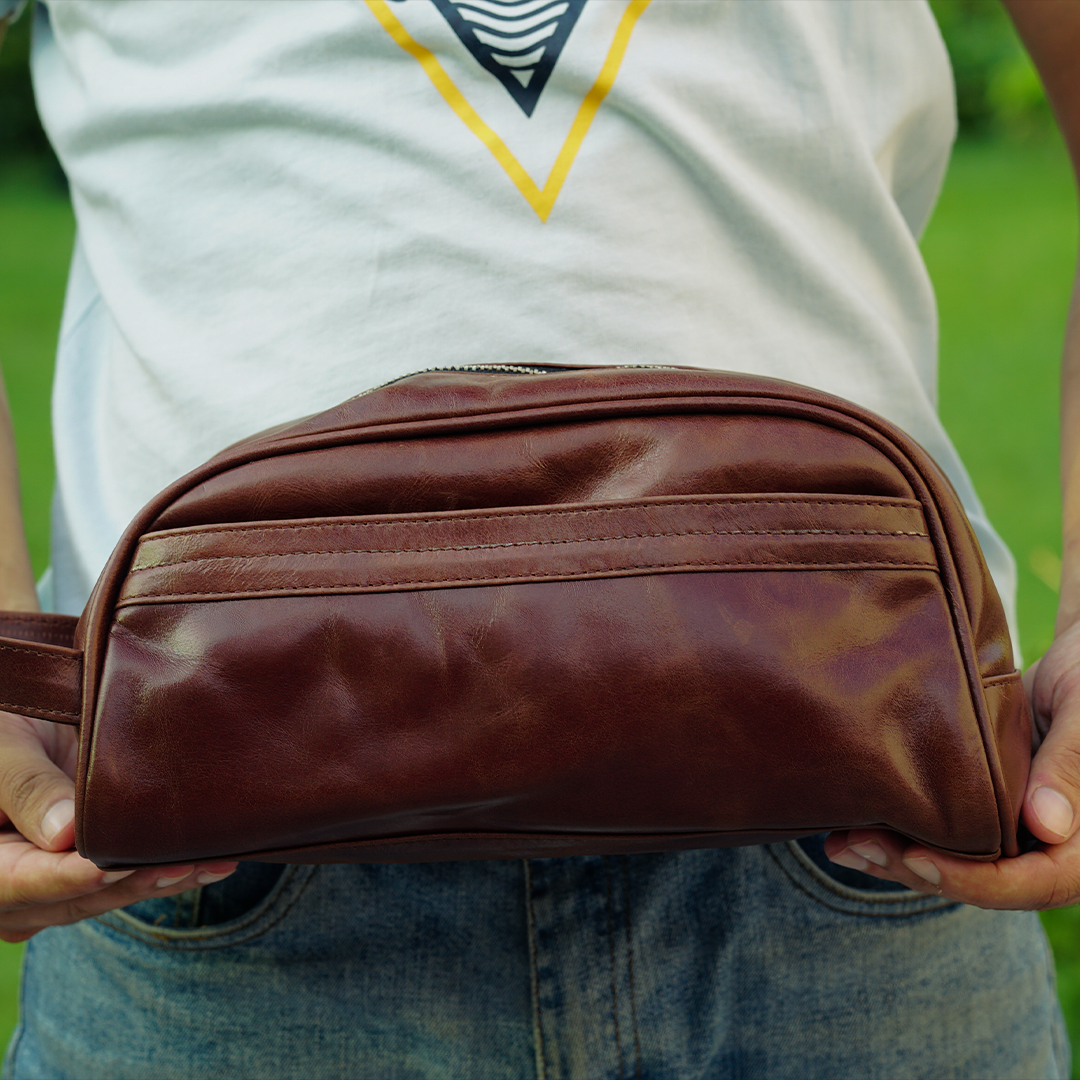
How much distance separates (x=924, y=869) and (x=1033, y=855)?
0.28ft

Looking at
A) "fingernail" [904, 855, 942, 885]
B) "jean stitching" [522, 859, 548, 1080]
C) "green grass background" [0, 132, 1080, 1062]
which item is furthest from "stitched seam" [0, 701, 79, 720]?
"green grass background" [0, 132, 1080, 1062]

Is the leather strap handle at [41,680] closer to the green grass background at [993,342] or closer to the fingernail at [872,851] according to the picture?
the fingernail at [872,851]

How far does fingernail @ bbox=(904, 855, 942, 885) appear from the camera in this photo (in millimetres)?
794

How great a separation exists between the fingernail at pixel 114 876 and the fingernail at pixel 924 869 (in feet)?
2.02

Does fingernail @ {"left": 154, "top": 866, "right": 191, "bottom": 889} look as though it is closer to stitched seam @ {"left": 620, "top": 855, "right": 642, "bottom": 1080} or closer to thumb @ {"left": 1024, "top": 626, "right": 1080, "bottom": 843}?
stitched seam @ {"left": 620, "top": 855, "right": 642, "bottom": 1080}

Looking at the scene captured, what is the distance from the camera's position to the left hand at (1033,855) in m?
0.78

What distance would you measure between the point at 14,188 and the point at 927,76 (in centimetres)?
1251

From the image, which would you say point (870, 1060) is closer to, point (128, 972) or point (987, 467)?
point (128, 972)

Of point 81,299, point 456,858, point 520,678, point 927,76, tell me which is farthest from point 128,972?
point 927,76

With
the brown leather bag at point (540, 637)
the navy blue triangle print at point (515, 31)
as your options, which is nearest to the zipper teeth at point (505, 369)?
the brown leather bag at point (540, 637)

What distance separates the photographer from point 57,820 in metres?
0.81

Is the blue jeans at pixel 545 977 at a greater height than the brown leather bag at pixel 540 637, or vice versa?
the brown leather bag at pixel 540 637

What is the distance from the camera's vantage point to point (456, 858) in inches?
36.2

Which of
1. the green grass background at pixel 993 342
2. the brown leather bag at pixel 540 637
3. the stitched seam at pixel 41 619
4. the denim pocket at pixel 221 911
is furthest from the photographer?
the green grass background at pixel 993 342
